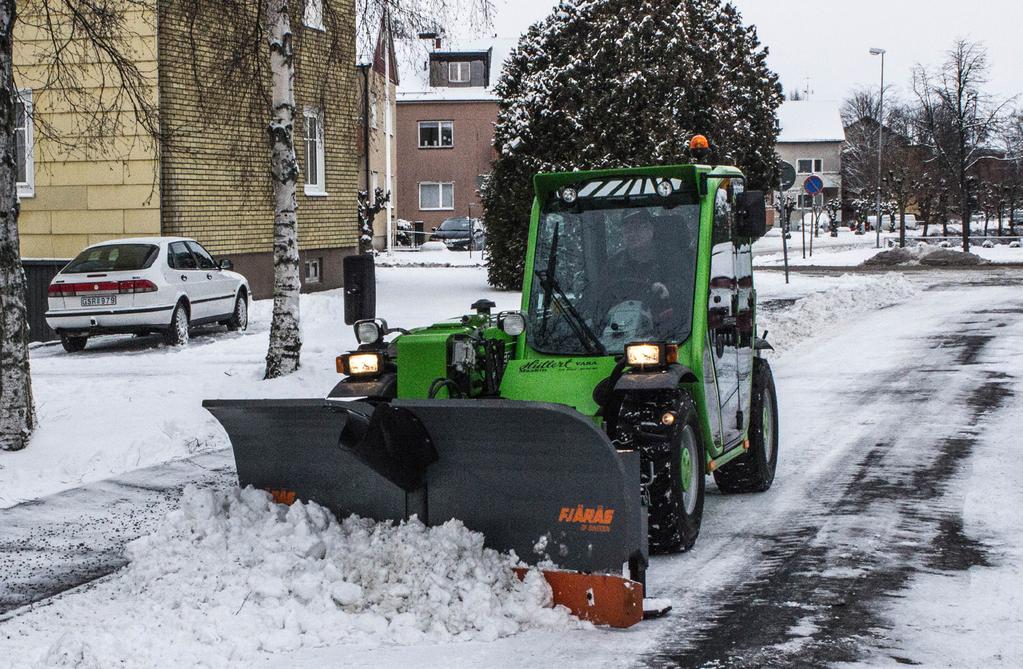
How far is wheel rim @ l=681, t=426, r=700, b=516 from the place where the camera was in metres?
6.77

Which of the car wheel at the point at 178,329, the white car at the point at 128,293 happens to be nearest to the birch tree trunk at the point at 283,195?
the white car at the point at 128,293

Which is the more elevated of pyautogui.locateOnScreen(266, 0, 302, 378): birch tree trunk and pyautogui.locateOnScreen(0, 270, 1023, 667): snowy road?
pyautogui.locateOnScreen(266, 0, 302, 378): birch tree trunk

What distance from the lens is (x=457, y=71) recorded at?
69625 millimetres

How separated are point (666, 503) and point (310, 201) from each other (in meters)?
20.1

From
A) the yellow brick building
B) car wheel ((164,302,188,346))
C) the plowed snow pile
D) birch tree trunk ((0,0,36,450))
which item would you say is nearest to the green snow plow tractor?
the plowed snow pile

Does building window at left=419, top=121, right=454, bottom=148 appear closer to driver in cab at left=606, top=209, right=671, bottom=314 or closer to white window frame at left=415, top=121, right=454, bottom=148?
white window frame at left=415, top=121, right=454, bottom=148

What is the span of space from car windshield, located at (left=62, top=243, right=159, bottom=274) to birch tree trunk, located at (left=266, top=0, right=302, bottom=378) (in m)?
4.20

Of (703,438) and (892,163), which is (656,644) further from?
(892,163)

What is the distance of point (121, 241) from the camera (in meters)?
17.8

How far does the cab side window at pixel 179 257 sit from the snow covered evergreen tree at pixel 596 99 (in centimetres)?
808

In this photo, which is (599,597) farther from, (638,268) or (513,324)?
(638,268)

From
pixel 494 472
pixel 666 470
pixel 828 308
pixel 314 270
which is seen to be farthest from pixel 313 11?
pixel 494 472

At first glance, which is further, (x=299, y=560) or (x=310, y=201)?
(x=310, y=201)

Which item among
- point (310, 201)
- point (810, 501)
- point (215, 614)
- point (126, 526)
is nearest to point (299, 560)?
point (215, 614)
